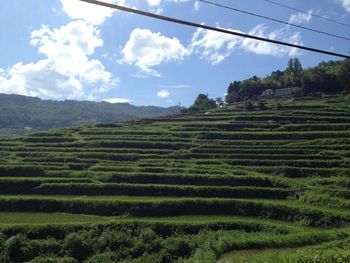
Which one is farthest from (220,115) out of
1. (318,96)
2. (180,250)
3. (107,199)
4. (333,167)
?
(180,250)

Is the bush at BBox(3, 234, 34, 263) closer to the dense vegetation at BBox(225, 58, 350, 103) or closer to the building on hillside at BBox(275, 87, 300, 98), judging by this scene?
the dense vegetation at BBox(225, 58, 350, 103)

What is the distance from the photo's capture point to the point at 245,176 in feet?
147

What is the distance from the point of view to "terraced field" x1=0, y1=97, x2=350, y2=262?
93.3ft

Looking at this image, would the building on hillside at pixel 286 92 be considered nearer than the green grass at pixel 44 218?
No

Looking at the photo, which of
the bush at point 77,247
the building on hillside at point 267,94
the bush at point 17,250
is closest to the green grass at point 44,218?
the bush at point 77,247

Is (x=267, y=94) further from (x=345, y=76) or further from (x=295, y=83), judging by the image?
(x=345, y=76)

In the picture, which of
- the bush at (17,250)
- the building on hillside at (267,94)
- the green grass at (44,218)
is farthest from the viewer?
the building on hillside at (267,94)

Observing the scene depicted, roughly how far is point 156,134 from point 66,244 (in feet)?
135

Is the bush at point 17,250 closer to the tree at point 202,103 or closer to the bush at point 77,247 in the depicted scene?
the bush at point 77,247

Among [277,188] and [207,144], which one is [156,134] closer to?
[207,144]

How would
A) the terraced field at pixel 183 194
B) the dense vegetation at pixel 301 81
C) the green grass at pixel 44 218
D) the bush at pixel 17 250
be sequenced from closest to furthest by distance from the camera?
the terraced field at pixel 183 194 < the bush at pixel 17 250 < the green grass at pixel 44 218 < the dense vegetation at pixel 301 81

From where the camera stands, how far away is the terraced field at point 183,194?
28438 millimetres

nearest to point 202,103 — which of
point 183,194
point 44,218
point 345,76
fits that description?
point 345,76

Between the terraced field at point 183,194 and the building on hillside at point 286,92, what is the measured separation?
139ft
